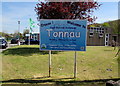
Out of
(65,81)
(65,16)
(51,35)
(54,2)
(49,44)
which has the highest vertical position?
(54,2)

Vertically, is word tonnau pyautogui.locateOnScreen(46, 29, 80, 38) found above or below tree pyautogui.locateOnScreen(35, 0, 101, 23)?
below

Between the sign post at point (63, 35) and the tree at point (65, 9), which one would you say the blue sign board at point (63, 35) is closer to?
the sign post at point (63, 35)

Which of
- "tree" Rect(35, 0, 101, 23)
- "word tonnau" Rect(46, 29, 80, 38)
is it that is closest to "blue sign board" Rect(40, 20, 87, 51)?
"word tonnau" Rect(46, 29, 80, 38)

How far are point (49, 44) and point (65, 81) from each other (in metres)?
1.53

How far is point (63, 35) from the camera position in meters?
5.49

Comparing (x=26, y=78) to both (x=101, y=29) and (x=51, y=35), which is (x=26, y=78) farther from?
(x=101, y=29)

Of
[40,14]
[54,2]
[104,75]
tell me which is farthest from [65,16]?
[104,75]

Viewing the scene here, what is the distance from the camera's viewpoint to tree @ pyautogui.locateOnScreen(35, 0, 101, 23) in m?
11.8

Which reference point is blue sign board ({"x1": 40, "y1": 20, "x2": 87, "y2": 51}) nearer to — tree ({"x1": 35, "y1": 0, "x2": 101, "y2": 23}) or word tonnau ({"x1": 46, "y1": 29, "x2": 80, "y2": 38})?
word tonnau ({"x1": 46, "y1": 29, "x2": 80, "y2": 38})

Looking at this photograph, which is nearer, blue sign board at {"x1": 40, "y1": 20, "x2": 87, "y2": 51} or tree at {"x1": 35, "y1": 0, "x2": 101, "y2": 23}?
blue sign board at {"x1": 40, "y1": 20, "x2": 87, "y2": 51}

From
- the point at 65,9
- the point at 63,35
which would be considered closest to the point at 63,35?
the point at 63,35

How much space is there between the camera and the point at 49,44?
5.59m

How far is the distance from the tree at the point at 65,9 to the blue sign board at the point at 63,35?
6.43 meters

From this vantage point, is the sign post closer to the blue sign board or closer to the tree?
the blue sign board
